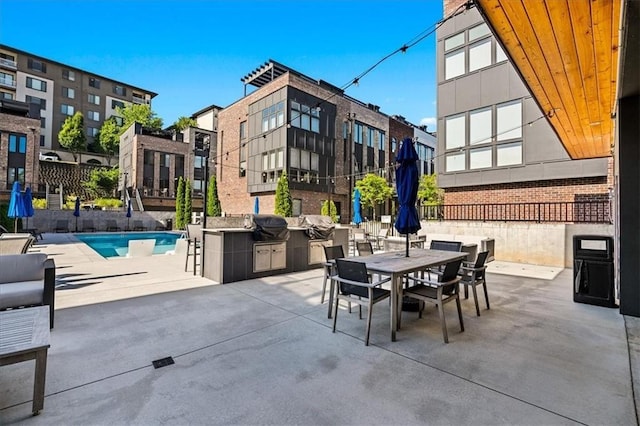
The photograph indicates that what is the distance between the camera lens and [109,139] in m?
34.1

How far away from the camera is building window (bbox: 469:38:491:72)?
33.8 ft

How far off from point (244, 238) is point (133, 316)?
248 cm

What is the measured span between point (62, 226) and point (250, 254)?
19993 millimetres

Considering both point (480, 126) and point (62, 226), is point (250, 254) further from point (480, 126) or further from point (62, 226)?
point (62, 226)

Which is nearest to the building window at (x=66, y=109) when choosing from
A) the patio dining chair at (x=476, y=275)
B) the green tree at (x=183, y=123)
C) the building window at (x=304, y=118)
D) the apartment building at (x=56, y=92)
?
the apartment building at (x=56, y=92)

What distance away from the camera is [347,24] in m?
8.49

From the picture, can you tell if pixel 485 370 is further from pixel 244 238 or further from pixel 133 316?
pixel 244 238

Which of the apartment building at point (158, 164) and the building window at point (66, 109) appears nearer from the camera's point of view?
the apartment building at point (158, 164)

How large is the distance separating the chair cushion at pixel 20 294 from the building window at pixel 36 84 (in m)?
42.8

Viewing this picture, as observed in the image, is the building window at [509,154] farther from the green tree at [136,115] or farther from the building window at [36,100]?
the building window at [36,100]

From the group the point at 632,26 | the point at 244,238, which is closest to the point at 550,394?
the point at 632,26

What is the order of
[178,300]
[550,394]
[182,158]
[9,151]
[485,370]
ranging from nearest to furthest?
[550,394] → [485,370] → [178,300] → [9,151] → [182,158]

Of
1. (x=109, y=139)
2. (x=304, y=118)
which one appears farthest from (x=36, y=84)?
(x=304, y=118)

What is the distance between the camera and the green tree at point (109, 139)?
112 ft
